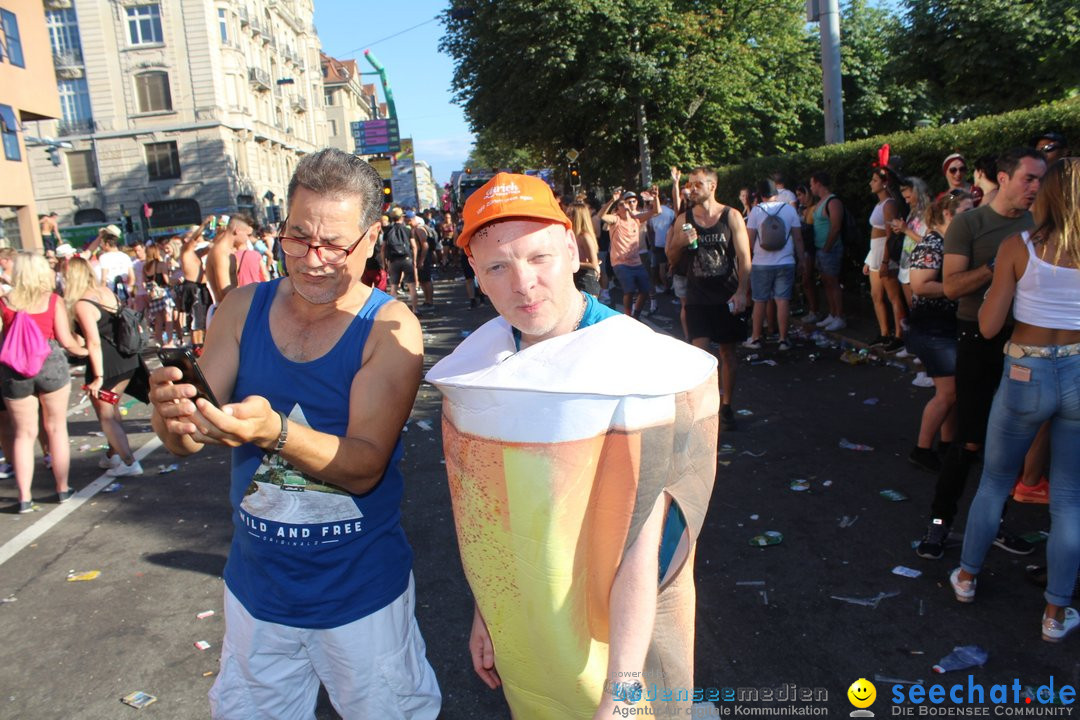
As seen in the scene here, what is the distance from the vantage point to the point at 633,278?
11141 mm

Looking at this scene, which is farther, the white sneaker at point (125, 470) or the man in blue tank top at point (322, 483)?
the white sneaker at point (125, 470)

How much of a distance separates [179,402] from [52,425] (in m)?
5.24

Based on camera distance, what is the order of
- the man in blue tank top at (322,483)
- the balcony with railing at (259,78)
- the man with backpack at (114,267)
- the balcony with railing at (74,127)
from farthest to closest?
the balcony with railing at (259,78) < the balcony with railing at (74,127) < the man with backpack at (114,267) < the man in blue tank top at (322,483)

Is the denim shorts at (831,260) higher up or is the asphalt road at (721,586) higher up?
the denim shorts at (831,260)

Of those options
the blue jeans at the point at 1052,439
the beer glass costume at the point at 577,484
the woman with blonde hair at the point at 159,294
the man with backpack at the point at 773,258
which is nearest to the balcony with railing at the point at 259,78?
the woman with blonde hair at the point at 159,294

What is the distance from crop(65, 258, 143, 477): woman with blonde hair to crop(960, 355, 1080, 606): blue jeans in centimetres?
638

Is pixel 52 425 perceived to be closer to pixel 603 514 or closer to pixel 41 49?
pixel 603 514

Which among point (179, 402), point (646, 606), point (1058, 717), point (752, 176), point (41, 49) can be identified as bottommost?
point (1058, 717)

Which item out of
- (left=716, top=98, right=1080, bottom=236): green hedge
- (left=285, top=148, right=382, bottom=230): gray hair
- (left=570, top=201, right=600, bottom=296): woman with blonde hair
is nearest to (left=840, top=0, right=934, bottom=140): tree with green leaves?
(left=716, top=98, right=1080, bottom=236): green hedge

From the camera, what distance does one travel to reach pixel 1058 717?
117 inches

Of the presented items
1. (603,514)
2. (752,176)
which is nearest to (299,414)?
(603,514)

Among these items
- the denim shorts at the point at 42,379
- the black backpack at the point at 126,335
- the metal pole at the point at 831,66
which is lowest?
the denim shorts at the point at 42,379

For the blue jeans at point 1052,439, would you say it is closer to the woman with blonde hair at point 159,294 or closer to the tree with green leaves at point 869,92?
the woman with blonde hair at point 159,294

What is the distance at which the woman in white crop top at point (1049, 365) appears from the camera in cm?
320
